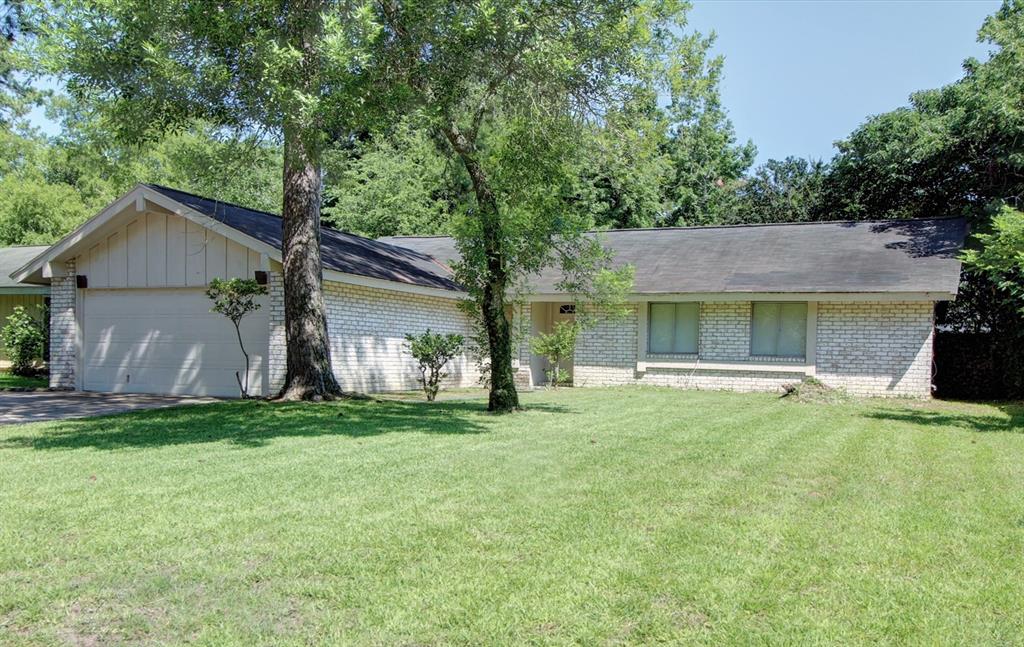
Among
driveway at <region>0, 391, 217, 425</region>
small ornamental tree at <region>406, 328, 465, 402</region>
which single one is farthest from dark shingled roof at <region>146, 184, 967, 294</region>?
driveway at <region>0, 391, 217, 425</region>

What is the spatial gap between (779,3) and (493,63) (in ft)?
28.5

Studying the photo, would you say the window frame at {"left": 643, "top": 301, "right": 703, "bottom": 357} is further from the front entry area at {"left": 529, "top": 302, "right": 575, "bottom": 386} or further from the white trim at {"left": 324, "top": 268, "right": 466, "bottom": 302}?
the white trim at {"left": 324, "top": 268, "right": 466, "bottom": 302}

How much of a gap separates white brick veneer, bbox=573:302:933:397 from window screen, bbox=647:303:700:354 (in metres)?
0.26

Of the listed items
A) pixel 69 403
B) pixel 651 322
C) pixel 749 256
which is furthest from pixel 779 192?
pixel 69 403

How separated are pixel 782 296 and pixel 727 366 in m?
2.14

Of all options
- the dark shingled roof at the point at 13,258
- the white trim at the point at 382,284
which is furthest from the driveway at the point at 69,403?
the dark shingled roof at the point at 13,258

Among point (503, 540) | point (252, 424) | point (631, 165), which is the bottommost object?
point (252, 424)

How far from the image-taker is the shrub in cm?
2014

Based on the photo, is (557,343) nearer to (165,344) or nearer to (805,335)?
(805,335)

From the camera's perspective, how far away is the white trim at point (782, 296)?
15336 millimetres

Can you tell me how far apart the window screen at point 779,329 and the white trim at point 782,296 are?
2.33 ft

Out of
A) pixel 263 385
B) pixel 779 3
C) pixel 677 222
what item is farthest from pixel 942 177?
pixel 263 385

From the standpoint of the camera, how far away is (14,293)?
21.8 metres

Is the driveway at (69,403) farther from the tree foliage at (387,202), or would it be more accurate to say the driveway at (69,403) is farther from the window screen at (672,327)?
the tree foliage at (387,202)
